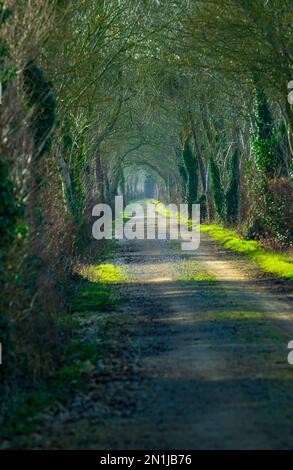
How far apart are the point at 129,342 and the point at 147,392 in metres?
3.82

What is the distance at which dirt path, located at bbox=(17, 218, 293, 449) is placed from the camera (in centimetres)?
1007

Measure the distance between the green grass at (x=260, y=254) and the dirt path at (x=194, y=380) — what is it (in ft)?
11.5

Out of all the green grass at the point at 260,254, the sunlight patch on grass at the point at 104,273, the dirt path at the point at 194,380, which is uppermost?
the green grass at the point at 260,254

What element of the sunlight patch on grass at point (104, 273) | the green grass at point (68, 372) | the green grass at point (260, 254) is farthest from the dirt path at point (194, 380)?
the green grass at point (260, 254)

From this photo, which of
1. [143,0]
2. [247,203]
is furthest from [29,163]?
[247,203]

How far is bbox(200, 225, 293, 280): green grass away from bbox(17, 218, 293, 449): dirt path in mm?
3501

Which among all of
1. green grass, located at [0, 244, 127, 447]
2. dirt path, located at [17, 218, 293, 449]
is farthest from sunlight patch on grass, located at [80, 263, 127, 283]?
dirt path, located at [17, 218, 293, 449]

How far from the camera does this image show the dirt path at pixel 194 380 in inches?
396

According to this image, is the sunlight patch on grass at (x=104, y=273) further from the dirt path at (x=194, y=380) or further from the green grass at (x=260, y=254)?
the green grass at (x=260, y=254)

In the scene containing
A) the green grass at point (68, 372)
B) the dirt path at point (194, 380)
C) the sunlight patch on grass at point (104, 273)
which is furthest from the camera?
the sunlight patch on grass at point (104, 273)

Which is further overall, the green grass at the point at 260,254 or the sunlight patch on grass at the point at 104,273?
the green grass at the point at 260,254

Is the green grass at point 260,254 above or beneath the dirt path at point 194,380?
above

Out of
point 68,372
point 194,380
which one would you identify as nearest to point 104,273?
point 68,372

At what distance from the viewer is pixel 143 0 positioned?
34.0 meters
